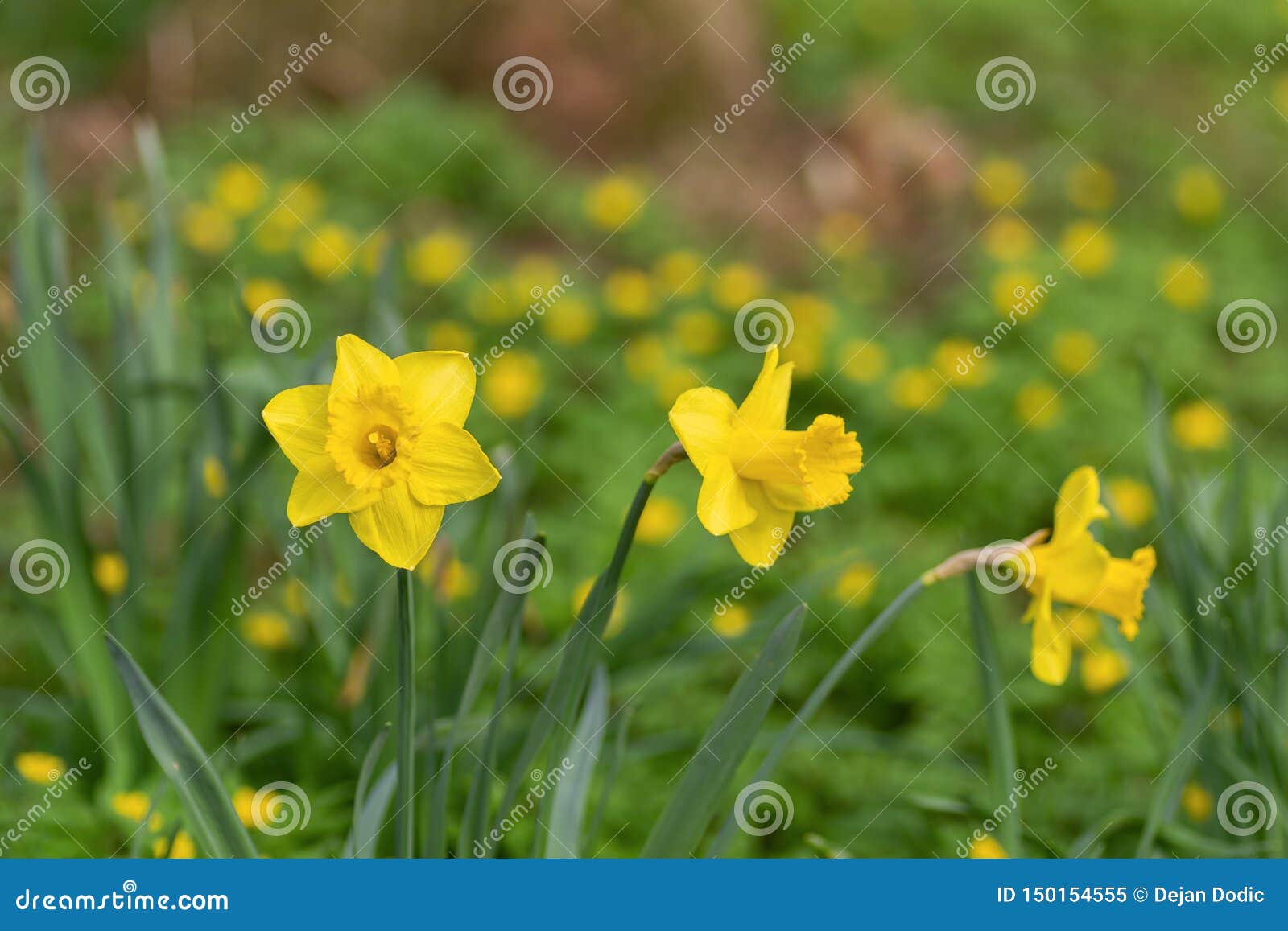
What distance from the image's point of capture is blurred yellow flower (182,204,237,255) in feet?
9.82

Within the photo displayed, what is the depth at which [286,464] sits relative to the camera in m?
2.11

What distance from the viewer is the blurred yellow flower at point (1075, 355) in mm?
2797

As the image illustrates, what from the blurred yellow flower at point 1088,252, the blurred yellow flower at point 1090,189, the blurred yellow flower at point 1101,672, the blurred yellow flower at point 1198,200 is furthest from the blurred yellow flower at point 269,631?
the blurred yellow flower at point 1198,200

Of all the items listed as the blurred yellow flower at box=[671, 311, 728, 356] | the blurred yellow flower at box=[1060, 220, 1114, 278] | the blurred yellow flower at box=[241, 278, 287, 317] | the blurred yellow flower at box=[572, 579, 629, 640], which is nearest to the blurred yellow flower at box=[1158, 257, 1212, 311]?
the blurred yellow flower at box=[1060, 220, 1114, 278]

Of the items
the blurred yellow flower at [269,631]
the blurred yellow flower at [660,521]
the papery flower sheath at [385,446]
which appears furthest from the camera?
the blurred yellow flower at [660,521]

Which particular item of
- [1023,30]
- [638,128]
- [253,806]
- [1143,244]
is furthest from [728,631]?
[1023,30]

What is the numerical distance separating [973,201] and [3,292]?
2.81m

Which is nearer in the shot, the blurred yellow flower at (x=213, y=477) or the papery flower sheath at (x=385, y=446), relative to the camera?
the papery flower sheath at (x=385, y=446)

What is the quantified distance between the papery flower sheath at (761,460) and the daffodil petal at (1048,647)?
0.32 meters

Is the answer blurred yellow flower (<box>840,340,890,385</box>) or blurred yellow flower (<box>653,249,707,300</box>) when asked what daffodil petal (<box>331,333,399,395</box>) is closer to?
blurred yellow flower (<box>840,340,890,385</box>)

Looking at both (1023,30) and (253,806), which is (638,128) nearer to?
(1023,30)

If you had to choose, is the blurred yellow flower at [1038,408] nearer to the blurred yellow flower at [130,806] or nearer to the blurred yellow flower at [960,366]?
the blurred yellow flower at [960,366]

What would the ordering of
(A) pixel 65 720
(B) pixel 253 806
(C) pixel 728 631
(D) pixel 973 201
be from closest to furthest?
(B) pixel 253 806, (A) pixel 65 720, (C) pixel 728 631, (D) pixel 973 201

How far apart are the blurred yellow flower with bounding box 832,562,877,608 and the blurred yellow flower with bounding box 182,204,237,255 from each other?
1.86 m
